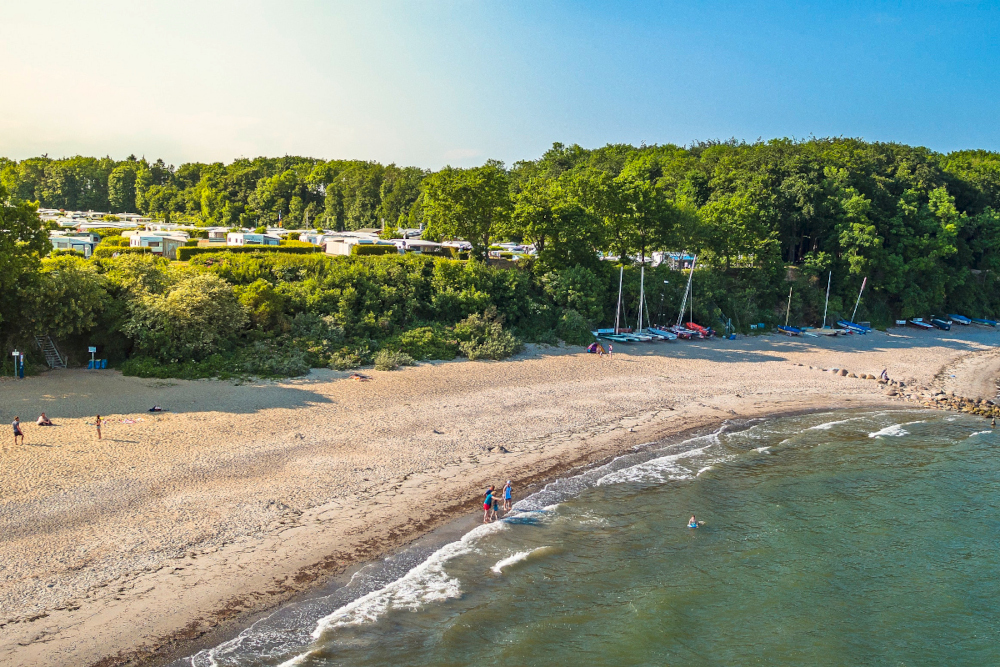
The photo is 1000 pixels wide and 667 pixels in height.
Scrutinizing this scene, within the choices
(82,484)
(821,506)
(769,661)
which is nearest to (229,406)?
(82,484)

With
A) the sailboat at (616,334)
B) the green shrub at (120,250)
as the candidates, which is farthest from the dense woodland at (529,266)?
the green shrub at (120,250)

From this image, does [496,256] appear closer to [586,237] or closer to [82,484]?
[586,237]

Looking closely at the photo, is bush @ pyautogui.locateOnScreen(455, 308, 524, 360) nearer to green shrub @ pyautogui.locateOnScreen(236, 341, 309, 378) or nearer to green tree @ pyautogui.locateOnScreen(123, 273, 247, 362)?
green shrub @ pyautogui.locateOnScreen(236, 341, 309, 378)

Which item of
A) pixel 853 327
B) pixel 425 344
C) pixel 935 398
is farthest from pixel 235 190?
pixel 935 398

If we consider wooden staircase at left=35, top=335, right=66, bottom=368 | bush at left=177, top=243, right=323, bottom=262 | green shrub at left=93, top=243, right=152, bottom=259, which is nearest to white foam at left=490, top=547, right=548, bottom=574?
wooden staircase at left=35, top=335, right=66, bottom=368

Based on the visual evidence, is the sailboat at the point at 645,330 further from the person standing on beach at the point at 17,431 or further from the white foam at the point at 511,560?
the person standing on beach at the point at 17,431

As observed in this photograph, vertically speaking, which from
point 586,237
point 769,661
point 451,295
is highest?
point 586,237
